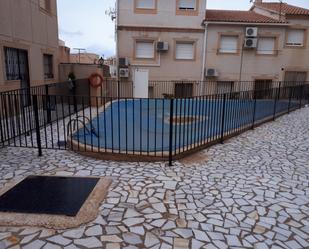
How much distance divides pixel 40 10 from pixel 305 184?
10530 millimetres

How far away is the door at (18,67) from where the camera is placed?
8.17m

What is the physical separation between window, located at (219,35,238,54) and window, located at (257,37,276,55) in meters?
1.50

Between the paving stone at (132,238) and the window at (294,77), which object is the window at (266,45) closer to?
the window at (294,77)

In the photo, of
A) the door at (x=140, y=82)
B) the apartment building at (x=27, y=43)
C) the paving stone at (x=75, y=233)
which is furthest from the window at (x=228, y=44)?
the paving stone at (x=75, y=233)

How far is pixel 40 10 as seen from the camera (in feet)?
33.0

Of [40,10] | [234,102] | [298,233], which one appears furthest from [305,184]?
[40,10]

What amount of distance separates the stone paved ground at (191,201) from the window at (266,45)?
40.0 feet

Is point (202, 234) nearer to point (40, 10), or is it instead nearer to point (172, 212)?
point (172, 212)

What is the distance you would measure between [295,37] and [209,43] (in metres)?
5.49

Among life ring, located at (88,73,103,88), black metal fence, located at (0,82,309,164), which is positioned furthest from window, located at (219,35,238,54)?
life ring, located at (88,73,103,88)

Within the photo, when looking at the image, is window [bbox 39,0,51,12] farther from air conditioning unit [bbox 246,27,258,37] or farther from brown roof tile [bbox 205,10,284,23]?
air conditioning unit [bbox 246,27,258,37]

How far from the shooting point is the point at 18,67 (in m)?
8.85

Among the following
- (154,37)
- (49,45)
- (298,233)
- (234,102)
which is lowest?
(298,233)

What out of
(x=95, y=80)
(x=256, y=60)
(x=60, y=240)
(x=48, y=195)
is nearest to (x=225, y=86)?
(x=256, y=60)
